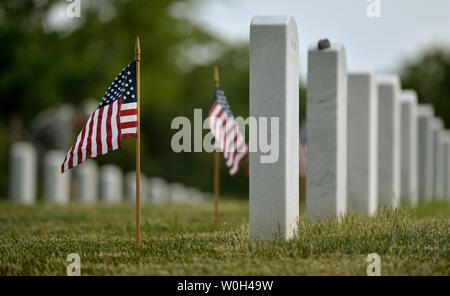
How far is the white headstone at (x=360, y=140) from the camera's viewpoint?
505 inches

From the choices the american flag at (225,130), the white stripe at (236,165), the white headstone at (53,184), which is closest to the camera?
the american flag at (225,130)

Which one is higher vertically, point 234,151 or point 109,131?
point 109,131

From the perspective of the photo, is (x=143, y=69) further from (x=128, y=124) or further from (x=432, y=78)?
(x=128, y=124)

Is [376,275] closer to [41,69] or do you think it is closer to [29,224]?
[29,224]

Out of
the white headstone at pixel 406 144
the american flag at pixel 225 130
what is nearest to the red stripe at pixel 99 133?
the american flag at pixel 225 130

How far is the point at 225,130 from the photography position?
10.6m

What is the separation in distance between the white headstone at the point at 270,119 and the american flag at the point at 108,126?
1309mm

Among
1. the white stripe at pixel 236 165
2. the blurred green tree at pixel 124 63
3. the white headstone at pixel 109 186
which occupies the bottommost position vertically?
the white headstone at pixel 109 186

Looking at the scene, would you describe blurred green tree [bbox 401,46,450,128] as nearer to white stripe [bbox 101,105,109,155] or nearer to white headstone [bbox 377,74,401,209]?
white headstone [bbox 377,74,401,209]

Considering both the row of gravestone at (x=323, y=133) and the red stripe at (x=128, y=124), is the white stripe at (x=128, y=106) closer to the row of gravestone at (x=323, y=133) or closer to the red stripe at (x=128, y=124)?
the red stripe at (x=128, y=124)

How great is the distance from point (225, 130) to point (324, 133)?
1412 mm

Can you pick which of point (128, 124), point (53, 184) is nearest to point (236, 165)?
point (128, 124)

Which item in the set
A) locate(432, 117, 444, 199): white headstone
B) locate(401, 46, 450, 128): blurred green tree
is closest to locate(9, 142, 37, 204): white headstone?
locate(432, 117, 444, 199): white headstone
